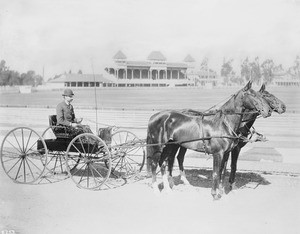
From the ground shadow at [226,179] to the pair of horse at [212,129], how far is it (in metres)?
0.80

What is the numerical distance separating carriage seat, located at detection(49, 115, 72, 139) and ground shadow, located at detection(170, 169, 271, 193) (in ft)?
8.15

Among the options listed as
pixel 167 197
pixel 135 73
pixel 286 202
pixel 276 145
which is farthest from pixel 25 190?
pixel 135 73

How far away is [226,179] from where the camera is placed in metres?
8.43

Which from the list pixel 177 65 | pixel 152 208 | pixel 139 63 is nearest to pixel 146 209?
pixel 152 208

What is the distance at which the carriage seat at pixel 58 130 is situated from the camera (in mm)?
7727

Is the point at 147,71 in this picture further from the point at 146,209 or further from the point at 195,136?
the point at 146,209

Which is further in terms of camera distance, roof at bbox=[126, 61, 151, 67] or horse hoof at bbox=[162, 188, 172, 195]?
roof at bbox=[126, 61, 151, 67]

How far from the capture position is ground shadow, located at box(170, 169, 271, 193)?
25.8 ft

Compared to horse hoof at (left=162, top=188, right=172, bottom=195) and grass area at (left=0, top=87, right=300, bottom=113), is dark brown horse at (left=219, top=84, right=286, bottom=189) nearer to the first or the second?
horse hoof at (left=162, top=188, right=172, bottom=195)

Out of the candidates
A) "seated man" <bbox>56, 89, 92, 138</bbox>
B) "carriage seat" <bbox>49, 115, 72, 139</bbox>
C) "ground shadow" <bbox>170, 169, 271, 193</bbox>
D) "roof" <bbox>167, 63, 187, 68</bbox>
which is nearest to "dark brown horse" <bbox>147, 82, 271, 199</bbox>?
"ground shadow" <bbox>170, 169, 271, 193</bbox>

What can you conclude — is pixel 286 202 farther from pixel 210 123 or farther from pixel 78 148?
pixel 78 148

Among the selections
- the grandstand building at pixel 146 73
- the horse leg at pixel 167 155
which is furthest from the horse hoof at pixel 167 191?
the grandstand building at pixel 146 73

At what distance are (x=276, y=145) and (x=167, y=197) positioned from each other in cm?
767

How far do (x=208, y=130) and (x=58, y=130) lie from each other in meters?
3.12
